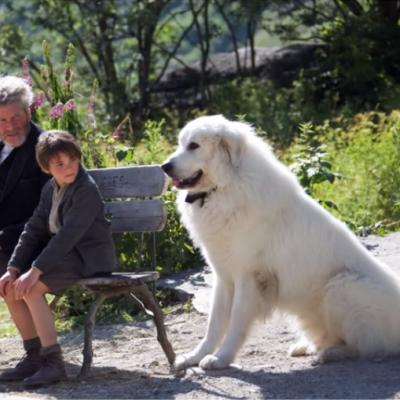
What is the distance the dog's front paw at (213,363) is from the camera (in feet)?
17.1

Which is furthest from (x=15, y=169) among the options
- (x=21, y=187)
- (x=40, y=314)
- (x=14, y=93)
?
(x=40, y=314)

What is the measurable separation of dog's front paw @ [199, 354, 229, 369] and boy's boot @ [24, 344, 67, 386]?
78 centimetres

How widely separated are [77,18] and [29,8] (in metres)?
1.28

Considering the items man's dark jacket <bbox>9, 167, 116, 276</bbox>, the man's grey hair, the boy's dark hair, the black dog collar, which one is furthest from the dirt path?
the man's grey hair

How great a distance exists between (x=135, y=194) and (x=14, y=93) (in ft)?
3.26

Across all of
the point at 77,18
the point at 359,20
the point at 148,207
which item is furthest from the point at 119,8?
the point at 148,207

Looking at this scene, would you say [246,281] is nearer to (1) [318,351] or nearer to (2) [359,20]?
(1) [318,351]

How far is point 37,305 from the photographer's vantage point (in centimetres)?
506

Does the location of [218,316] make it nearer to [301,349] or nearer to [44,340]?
[301,349]

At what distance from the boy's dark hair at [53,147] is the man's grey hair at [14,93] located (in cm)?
55

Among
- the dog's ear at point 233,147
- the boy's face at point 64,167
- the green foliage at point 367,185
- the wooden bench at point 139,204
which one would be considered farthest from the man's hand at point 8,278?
the green foliage at point 367,185

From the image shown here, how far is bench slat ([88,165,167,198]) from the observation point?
594 centimetres

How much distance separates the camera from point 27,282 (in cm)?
500

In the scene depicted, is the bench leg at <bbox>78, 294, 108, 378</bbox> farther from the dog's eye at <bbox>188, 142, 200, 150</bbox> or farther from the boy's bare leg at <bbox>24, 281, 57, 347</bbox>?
the dog's eye at <bbox>188, 142, 200, 150</bbox>
